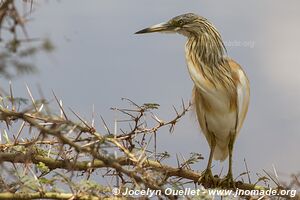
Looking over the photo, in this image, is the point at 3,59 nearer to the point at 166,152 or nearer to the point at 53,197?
the point at 53,197

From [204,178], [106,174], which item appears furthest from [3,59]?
[204,178]

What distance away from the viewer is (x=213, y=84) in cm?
359

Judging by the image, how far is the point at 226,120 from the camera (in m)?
3.56

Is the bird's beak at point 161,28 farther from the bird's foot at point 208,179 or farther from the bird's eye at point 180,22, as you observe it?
the bird's foot at point 208,179

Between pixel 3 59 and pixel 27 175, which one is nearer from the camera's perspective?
pixel 3 59

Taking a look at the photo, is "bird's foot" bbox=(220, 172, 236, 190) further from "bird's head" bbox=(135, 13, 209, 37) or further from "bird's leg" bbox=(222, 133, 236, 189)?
"bird's head" bbox=(135, 13, 209, 37)

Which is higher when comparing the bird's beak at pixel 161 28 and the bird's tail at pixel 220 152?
the bird's beak at pixel 161 28

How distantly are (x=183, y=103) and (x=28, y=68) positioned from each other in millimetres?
1332

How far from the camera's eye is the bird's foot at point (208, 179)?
332 centimetres

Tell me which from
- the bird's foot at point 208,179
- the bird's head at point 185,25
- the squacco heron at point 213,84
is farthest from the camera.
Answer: the bird's head at point 185,25

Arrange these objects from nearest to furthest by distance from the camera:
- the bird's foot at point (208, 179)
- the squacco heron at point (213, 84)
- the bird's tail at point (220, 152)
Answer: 1. the bird's foot at point (208, 179)
2. the squacco heron at point (213, 84)
3. the bird's tail at point (220, 152)

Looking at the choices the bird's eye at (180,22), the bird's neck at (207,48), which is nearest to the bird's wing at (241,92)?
the bird's neck at (207,48)

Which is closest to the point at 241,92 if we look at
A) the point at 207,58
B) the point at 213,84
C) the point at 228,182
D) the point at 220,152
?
the point at 213,84

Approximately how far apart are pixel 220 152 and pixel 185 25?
0.94 metres
